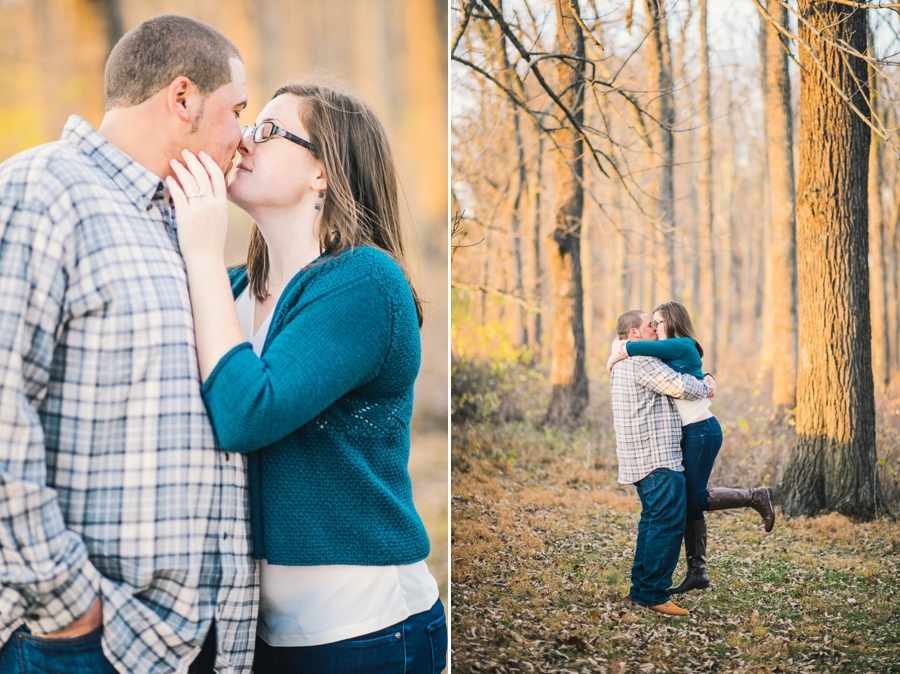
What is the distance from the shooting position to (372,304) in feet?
4.37

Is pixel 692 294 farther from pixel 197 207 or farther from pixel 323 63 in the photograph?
pixel 323 63

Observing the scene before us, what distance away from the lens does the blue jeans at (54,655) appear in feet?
3.76

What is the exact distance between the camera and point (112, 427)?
1.16m

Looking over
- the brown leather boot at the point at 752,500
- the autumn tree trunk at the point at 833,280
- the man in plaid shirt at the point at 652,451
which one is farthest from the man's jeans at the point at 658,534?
the autumn tree trunk at the point at 833,280

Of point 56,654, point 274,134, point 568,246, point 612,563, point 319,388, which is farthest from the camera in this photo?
point 568,246

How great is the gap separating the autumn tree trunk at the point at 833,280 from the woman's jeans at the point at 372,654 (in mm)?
1300

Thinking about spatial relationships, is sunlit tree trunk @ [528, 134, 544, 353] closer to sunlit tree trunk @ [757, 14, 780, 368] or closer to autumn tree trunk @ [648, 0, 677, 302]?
autumn tree trunk @ [648, 0, 677, 302]

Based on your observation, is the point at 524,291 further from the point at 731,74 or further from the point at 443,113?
the point at 443,113

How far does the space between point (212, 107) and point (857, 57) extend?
178 centimetres

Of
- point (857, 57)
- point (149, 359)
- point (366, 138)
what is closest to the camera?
point (149, 359)

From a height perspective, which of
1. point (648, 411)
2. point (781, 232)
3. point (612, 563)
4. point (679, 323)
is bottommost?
point (612, 563)

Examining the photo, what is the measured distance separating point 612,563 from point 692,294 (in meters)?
0.90

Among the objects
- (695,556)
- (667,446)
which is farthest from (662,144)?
(695,556)

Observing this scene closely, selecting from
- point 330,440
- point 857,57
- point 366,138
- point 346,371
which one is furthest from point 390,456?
point 857,57
